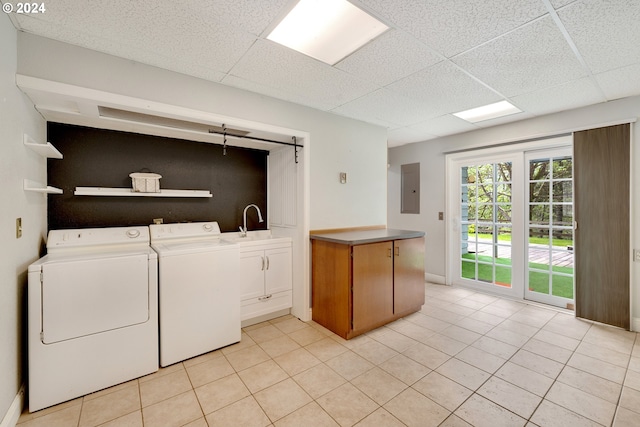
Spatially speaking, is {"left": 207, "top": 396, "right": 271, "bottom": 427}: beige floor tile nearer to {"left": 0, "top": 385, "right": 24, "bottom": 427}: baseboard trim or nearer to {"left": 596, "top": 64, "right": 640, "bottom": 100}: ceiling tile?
{"left": 0, "top": 385, "right": 24, "bottom": 427}: baseboard trim

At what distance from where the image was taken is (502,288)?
3977 millimetres

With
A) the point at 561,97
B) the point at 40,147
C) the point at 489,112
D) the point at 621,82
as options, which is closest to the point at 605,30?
the point at 621,82

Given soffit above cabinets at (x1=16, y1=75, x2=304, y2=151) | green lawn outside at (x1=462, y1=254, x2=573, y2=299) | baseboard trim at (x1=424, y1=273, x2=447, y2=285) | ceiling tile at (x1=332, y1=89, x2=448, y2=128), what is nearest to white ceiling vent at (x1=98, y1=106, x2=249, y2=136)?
soffit above cabinets at (x1=16, y1=75, x2=304, y2=151)

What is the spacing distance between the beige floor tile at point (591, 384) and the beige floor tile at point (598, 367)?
0.23ft

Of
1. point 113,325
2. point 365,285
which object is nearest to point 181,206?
point 113,325

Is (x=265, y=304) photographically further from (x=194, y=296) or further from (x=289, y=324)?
(x=194, y=296)

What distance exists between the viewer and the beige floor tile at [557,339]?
8.49 ft

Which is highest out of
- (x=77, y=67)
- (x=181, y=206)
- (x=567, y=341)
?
(x=77, y=67)

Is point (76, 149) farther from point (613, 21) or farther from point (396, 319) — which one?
point (613, 21)

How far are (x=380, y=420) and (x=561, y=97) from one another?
3516mm

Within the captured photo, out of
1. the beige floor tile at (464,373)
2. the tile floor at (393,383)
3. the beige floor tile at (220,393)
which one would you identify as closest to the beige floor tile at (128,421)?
the tile floor at (393,383)

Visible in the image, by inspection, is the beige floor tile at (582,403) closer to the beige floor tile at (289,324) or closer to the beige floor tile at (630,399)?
the beige floor tile at (630,399)

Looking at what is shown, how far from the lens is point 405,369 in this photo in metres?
2.22

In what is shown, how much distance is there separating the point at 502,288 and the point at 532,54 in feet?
10.3
